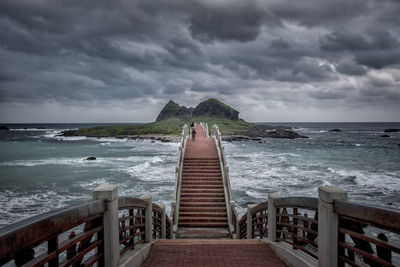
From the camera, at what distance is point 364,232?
3252mm

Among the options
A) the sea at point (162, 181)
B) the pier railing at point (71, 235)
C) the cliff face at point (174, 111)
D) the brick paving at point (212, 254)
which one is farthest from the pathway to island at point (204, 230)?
the cliff face at point (174, 111)

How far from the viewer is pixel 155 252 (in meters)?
6.09

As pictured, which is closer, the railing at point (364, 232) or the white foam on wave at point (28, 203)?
the railing at point (364, 232)

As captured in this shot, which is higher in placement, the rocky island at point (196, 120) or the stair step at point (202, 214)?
the rocky island at point (196, 120)

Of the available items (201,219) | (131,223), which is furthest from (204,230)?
(131,223)

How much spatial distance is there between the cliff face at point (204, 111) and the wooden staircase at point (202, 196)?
136968mm

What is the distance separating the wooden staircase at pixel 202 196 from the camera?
13.2 m

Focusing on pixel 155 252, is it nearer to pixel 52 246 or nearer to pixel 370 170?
pixel 52 246

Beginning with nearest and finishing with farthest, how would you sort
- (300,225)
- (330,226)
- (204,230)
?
(330,226)
(300,225)
(204,230)

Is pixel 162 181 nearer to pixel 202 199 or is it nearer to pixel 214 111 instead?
pixel 202 199

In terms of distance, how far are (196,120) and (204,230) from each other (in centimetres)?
12423

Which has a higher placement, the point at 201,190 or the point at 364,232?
the point at 364,232

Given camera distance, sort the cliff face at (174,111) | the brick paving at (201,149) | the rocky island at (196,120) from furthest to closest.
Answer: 1. the cliff face at (174,111)
2. the rocky island at (196,120)
3. the brick paving at (201,149)

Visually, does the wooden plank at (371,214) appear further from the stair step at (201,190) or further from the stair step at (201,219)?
the stair step at (201,190)
